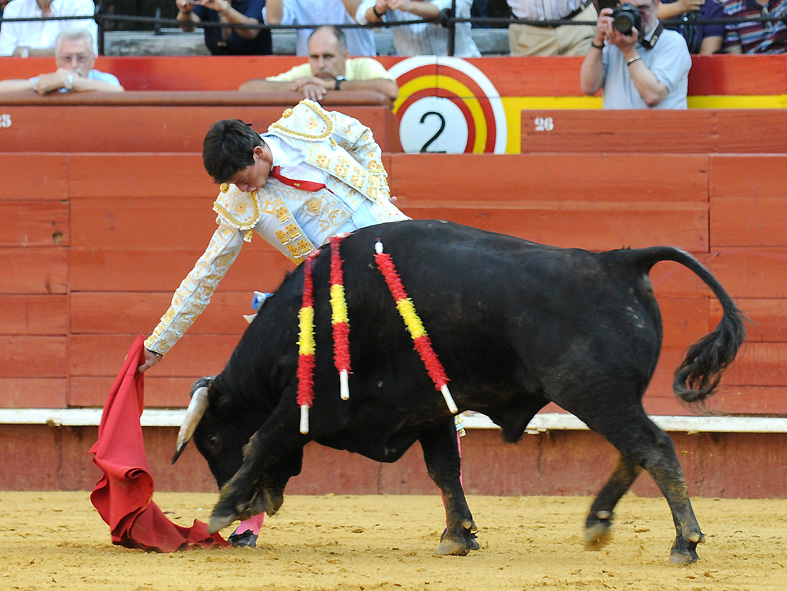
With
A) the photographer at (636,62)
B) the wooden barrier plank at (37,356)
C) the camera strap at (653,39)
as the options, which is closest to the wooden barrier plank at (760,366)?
the photographer at (636,62)

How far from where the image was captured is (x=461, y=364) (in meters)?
3.38

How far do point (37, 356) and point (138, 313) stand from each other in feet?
1.78

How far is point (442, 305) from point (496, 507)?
1.94 meters

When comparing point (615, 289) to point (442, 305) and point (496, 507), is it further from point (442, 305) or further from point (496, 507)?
point (496, 507)

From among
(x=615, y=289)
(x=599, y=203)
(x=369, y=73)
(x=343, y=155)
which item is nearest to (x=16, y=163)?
(x=369, y=73)

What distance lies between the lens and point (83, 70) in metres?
5.81

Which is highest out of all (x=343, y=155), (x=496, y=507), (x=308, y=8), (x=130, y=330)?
(x=308, y=8)

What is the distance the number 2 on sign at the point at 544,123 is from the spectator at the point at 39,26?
8.74ft

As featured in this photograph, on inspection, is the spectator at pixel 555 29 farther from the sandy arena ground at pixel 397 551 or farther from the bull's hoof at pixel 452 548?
the bull's hoof at pixel 452 548

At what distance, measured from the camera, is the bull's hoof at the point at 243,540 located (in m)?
3.86

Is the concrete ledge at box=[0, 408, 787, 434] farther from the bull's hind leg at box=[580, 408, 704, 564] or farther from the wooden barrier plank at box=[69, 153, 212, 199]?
the bull's hind leg at box=[580, 408, 704, 564]

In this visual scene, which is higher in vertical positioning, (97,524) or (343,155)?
(343,155)

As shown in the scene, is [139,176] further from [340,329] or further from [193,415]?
[340,329]

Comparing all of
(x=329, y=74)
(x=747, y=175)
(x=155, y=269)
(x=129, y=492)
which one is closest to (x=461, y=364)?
(x=129, y=492)
